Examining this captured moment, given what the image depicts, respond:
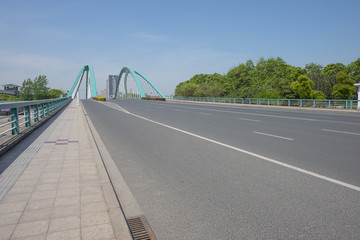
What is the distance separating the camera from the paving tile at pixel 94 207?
348cm

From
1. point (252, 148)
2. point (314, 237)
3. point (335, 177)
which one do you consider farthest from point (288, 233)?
point (252, 148)

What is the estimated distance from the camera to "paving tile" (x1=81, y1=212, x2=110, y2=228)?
3141 millimetres

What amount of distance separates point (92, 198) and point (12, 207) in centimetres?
105

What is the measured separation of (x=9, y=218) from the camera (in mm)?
3242

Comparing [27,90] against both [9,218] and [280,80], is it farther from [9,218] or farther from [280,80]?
[9,218]

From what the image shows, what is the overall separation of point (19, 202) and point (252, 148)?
19.0ft

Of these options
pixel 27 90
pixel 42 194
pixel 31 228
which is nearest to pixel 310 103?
pixel 42 194

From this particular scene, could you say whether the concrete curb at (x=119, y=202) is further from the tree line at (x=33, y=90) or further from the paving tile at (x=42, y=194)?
the tree line at (x=33, y=90)

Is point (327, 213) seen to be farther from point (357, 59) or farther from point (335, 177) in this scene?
point (357, 59)

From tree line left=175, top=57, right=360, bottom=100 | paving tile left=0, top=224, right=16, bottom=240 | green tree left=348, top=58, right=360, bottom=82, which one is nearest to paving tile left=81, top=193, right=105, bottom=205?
paving tile left=0, top=224, right=16, bottom=240

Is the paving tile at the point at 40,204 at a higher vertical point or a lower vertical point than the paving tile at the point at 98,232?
higher

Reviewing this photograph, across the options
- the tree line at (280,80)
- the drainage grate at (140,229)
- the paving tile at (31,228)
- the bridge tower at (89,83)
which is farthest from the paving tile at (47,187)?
the bridge tower at (89,83)

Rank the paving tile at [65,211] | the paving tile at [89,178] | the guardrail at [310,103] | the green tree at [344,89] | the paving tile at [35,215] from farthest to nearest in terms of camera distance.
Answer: the green tree at [344,89]
the guardrail at [310,103]
the paving tile at [89,178]
the paving tile at [65,211]
the paving tile at [35,215]

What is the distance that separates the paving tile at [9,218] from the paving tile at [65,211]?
0.43 m
